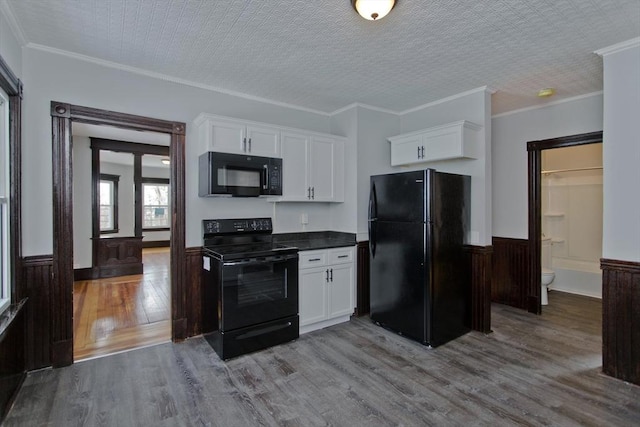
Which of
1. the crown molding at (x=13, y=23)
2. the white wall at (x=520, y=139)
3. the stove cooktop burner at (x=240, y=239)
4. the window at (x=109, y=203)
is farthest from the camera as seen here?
the window at (x=109, y=203)

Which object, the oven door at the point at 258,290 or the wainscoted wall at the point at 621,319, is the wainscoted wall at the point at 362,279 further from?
the wainscoted wall at the point at 621,319

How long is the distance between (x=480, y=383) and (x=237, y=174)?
8.93 ft

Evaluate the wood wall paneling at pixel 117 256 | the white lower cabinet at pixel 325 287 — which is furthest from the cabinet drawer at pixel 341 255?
the wood wall paneling at pixel 117 256

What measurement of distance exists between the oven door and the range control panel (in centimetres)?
65

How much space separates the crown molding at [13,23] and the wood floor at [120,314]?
2572 mm

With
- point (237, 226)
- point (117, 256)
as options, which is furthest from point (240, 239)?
point (117, 256)

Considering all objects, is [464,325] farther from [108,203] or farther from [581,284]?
[108,203]

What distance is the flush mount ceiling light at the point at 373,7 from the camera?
76.5 inches

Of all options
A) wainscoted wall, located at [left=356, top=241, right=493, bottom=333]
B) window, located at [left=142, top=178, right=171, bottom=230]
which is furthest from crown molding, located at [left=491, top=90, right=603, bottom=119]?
window, located at [left=142, top=178, right=171, bottom=230]

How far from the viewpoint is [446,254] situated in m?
3.19

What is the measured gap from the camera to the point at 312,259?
11.1ft

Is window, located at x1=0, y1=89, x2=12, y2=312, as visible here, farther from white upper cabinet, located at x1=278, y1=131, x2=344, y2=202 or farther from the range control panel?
white upper cabinet, located at x1=278, y1=131, x2=344, y2=202

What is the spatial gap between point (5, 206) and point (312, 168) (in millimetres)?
2627

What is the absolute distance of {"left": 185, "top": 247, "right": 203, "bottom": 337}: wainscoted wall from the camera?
3248 millimetres
